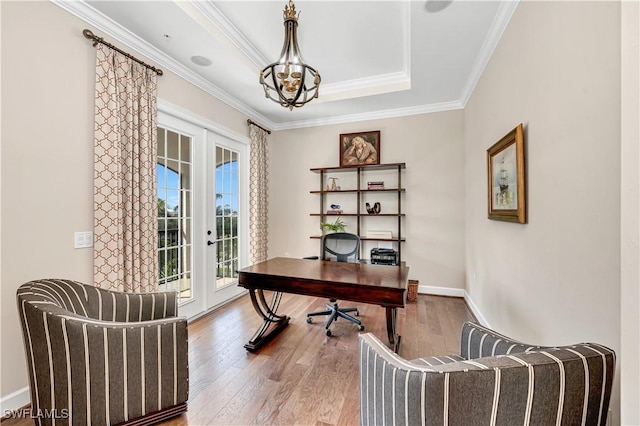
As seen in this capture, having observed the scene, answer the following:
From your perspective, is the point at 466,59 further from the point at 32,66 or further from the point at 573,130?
the point at 32,66

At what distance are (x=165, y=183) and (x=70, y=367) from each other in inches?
76.7

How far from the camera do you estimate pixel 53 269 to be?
1875 millimetres

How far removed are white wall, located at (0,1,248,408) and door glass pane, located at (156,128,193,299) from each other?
29.1 inches

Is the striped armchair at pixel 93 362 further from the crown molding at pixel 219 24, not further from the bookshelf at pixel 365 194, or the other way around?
the bookshelf at pixel 365 194

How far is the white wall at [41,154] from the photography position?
5.44ft

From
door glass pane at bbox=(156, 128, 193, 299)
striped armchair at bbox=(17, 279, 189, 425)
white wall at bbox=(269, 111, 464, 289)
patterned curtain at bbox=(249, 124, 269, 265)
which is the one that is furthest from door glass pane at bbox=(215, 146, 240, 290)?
striped armchair at bbox=(17, 279, 189, 425)

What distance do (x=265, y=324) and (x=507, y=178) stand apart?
2487 millimetres

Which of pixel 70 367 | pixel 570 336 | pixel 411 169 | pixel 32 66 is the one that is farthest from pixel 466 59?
pixel 70 367

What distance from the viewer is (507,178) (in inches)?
80.5

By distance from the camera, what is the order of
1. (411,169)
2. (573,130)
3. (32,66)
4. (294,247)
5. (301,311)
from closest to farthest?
(573,130) → (32,66) → (301,311) → (411,169) → (294,247)

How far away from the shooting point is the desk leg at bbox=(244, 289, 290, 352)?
244 centimetres

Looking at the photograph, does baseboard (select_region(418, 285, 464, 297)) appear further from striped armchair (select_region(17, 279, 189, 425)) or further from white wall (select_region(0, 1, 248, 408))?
white wall (select_region(0, 1, 248, 408))

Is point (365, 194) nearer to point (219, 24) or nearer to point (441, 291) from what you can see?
point (441, 291)

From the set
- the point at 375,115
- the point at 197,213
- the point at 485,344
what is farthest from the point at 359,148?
the point at 485,344
